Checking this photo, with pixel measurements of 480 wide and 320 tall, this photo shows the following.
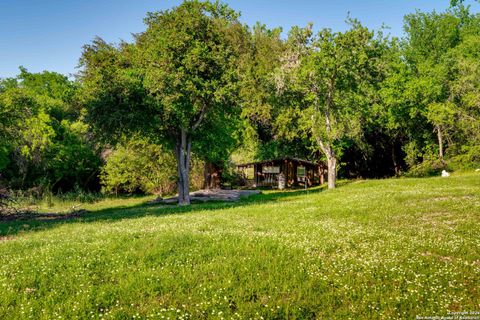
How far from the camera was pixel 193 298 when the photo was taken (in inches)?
329

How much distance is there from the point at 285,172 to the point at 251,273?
5264 centimetres

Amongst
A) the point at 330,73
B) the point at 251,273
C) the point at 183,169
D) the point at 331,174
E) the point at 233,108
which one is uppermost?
the point at 330,73

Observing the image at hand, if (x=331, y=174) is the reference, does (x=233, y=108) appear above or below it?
above

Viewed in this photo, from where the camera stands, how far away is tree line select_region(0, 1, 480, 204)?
104 ft

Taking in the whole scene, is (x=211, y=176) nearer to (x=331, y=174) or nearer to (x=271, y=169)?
(x=271, y=169)

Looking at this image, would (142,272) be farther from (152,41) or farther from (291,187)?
(291,187)

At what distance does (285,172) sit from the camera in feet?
203

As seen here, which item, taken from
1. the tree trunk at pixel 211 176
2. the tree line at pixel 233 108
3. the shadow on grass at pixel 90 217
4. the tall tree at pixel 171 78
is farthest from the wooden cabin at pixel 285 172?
the shadow on grass at pixel 90 217

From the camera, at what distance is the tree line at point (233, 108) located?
104 feet

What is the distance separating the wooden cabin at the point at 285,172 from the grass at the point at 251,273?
153 feet

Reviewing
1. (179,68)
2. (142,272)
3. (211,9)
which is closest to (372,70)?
(211,9)

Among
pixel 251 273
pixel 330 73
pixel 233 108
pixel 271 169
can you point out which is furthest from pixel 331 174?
pixel 251 273

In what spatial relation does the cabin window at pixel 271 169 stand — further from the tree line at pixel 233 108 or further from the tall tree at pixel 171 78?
the tall tree at pixel 171 78

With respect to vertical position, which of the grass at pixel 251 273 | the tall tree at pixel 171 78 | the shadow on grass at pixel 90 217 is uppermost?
the tall tree at pixel 171 78
